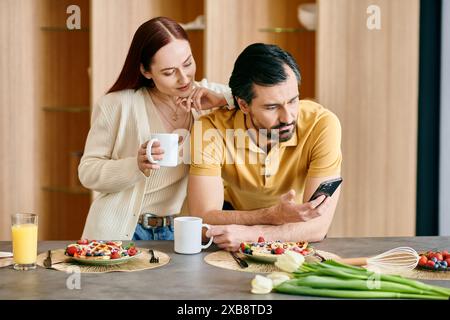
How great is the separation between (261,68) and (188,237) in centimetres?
74

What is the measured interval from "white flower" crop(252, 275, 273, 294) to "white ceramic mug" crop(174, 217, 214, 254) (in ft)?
1.38

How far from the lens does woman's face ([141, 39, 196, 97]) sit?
2434mm

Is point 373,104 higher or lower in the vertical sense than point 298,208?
higher

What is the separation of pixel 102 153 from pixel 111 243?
73 cm

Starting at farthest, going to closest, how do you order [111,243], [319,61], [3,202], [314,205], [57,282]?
[3,202], [319,61], [314,205], [111,243], [57,282]

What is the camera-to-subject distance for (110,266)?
1698 millimetres

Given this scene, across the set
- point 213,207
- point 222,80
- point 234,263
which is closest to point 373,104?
point 222,80

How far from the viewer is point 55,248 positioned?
6.34ft

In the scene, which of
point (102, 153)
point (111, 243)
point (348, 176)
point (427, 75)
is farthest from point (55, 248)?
point (427, 75)

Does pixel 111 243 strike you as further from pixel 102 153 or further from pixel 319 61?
pixel 319 61

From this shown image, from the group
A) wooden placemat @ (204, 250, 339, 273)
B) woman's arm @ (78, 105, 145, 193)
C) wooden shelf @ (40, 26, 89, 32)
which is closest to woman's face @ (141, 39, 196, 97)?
woman's arm @ (78, 105, 145, 193)

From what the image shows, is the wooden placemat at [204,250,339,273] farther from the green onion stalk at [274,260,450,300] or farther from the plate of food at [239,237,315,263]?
the green onion stalk at [274,260,450,300]

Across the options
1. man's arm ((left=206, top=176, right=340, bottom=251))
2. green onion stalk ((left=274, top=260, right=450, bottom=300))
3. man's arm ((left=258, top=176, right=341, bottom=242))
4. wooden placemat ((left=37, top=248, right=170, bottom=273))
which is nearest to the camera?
green onion stalk ((left=274, top=260, right=450, bottom=300))

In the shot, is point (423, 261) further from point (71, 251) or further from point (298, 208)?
point (71, 251)
